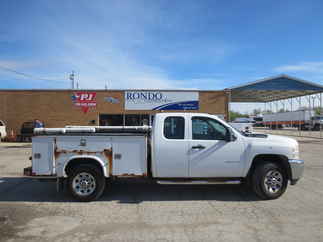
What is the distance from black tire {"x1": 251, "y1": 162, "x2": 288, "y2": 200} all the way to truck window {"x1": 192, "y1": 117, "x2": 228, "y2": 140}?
1139mm

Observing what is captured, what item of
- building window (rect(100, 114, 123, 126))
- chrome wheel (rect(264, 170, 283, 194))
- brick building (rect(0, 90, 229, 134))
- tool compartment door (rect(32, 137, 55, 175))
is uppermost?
brick building (rect(0, 90, 229, 134))

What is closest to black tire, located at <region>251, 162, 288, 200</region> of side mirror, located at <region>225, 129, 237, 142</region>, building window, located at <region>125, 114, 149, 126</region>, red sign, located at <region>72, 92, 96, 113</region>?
side mirror, located at <region>225, 129, 237, 142</region>

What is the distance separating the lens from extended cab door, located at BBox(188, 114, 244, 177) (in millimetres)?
5547

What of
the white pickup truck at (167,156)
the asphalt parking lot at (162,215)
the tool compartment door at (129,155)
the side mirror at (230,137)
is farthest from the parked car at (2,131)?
the side mirror at (230,137)

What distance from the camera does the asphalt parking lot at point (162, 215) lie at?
13.0ft

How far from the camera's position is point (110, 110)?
2109 cm

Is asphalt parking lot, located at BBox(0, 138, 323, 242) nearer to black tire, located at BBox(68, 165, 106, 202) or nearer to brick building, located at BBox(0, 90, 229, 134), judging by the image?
black tire, located at BBox(68, 165, 106, 202)

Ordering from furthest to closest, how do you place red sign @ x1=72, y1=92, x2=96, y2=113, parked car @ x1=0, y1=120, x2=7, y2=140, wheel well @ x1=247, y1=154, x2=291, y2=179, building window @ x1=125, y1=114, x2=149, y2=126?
building window @ x1=125, y1=114, x2=149, y2=126
red sign @ x1=72, y1=92, x2=96, y2=113
parked car @ x1=0, y1=120, x2=7, y2=140
wheel well @ x1=247, y1=154, x2=291, y2=179

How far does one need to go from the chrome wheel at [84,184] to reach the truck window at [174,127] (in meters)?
1.97

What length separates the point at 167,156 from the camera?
5.50m

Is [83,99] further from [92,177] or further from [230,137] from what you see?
[230,137]

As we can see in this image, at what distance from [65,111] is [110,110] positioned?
382 cm

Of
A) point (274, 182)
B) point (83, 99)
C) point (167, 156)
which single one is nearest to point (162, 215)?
point (167, 156)

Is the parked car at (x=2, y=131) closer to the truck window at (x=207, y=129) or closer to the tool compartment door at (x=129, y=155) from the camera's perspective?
the tool compartment door at (x=129, y=155)
